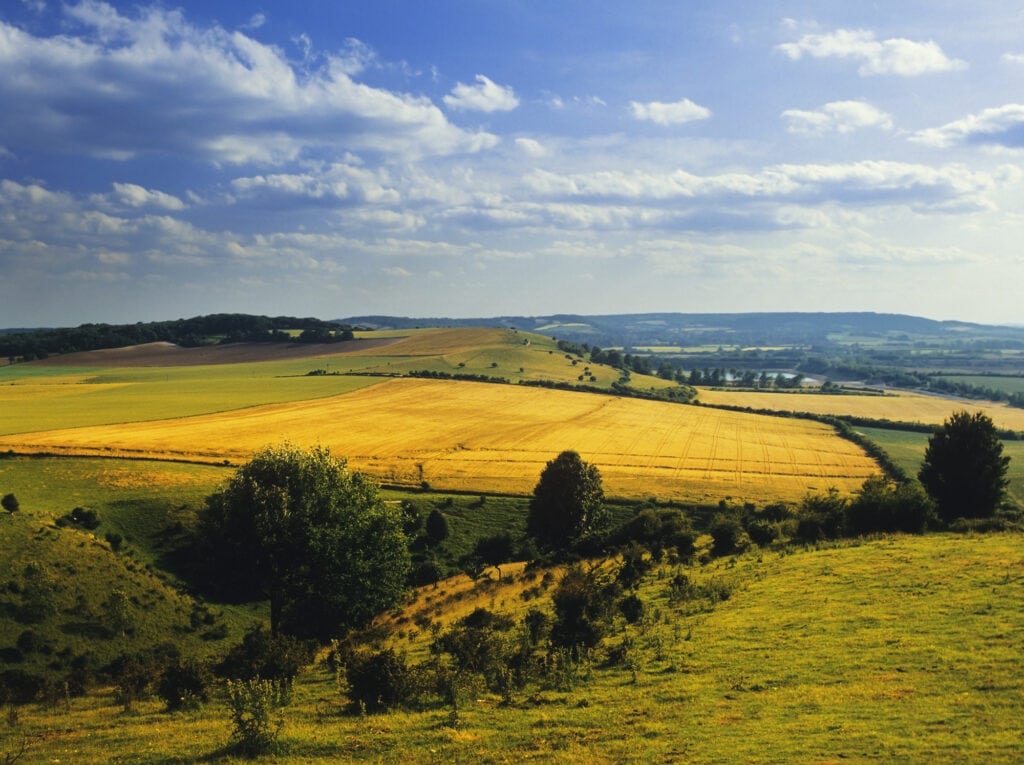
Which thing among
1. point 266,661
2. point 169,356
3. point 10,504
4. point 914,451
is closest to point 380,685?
point 266,661

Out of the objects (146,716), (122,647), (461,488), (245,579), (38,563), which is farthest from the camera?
(461,488)

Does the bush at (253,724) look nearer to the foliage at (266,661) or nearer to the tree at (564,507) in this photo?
the foliage at (266,661)

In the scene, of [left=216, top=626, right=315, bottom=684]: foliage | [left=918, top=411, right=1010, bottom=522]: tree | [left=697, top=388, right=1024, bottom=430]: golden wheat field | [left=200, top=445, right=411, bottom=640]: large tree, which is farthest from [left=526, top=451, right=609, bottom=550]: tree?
[left=697, top=388, right=1024, bottom=430]: golden wheat field

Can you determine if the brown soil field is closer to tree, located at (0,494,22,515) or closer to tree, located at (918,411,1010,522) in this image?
tree, located at (0,494,22,515)

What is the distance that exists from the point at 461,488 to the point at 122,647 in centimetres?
4010

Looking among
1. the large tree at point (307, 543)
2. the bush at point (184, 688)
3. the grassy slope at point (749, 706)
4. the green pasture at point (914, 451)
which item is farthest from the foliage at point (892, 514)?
the green pasture at point (914, 451)

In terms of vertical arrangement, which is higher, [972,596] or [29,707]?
[972,596]

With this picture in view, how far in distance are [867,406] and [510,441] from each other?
10935cm

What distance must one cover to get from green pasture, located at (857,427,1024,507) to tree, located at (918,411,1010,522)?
102 feet

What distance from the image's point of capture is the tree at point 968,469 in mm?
56062

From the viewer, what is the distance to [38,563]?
136ft

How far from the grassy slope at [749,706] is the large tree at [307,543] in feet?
38.9

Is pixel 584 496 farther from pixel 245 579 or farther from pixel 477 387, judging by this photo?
pixel 477 387

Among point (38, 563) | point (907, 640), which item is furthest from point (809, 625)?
point (38, 563)
